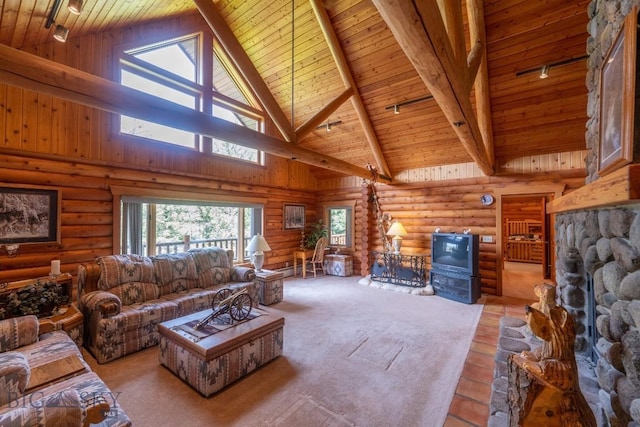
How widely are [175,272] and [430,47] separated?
4124 millimetres

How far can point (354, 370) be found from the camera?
2.65m

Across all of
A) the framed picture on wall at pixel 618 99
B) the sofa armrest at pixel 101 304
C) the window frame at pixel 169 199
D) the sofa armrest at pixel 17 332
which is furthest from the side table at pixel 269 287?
the framed picture on wall at pixel 618 99

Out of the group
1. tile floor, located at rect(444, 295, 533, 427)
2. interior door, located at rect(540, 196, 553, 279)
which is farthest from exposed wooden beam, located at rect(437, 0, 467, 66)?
interior door, located at rect(540, 196, 553, 279)

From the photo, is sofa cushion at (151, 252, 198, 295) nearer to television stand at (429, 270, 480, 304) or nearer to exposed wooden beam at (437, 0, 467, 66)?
exposed wooden beam at (437, 0, 467, 66)

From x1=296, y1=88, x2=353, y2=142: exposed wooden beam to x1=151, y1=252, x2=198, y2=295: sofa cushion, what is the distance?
258 cm

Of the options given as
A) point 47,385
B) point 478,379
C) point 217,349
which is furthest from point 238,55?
point 478,379

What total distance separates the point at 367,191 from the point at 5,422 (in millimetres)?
6610

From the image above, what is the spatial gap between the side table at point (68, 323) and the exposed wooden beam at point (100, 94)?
7.07ft

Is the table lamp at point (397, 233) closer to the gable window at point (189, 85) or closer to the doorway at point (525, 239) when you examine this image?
the doorway at point (525, 239)

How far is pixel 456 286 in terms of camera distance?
497 centimetres

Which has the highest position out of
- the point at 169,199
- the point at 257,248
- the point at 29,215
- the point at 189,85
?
the point at 189,85

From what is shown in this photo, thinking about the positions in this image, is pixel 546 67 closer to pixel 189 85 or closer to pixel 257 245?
pixel 257 245

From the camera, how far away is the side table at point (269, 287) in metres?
4.57

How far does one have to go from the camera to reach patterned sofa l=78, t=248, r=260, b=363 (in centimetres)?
285
